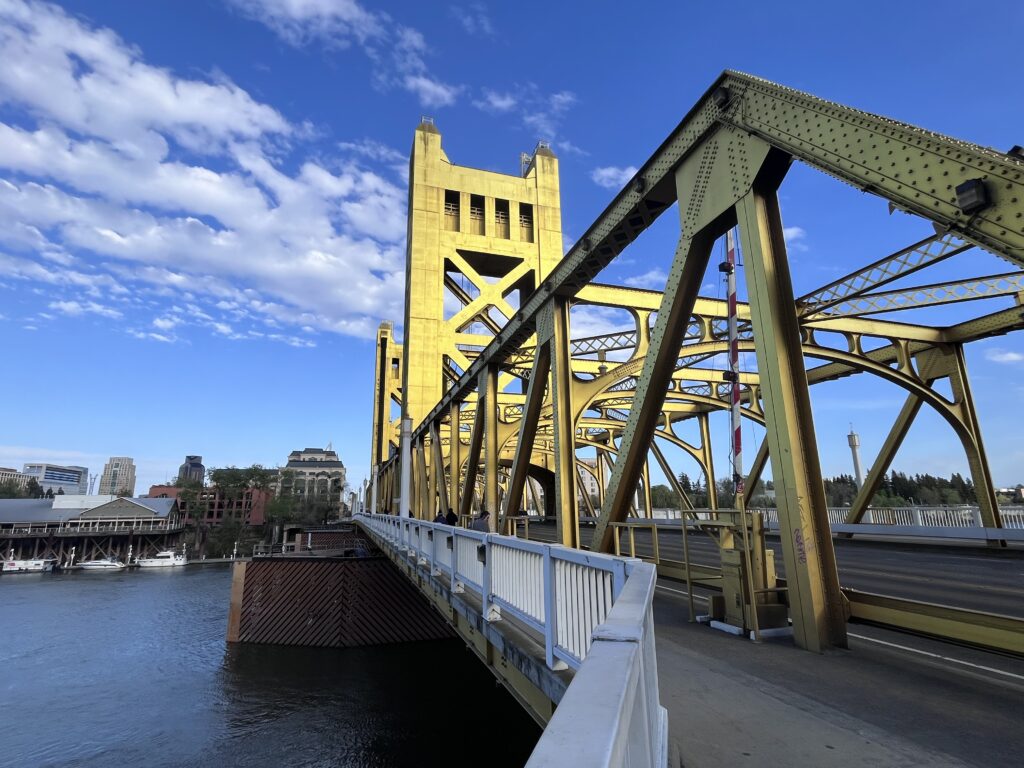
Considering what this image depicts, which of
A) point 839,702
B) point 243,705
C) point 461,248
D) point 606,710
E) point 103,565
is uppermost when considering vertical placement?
point 461,248

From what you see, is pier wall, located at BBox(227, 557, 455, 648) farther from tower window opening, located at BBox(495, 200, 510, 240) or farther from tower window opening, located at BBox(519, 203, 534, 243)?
tower window opening, located at BBox(519, 203, 534, 243)

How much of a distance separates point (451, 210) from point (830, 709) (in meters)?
33.6

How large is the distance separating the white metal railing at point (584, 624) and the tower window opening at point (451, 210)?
1062 inches

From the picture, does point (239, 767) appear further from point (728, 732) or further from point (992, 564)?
point (992, 564)

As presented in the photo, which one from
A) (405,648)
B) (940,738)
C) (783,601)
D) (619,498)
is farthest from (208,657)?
(940,738)

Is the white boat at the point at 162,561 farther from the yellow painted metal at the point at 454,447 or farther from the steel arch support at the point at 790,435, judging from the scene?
the steel arch support at the point at 790,435

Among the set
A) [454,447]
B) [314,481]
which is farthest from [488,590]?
[314,481]

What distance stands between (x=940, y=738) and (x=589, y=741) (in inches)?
151

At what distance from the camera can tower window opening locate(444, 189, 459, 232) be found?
33500 mm

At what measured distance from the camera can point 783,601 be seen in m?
6.13

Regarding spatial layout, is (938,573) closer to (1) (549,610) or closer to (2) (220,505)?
(1) (549,610)

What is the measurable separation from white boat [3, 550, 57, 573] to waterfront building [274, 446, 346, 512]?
148 feet

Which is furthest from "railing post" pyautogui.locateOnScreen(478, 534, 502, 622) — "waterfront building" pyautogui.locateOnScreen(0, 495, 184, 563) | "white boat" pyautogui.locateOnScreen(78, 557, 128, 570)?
"waterfront building" pyautogui.locateOnScreen(0, 495, 184, 563)

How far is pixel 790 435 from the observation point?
5219 millimetres
